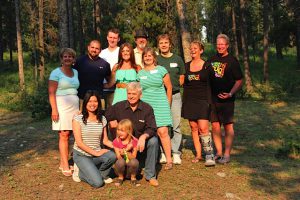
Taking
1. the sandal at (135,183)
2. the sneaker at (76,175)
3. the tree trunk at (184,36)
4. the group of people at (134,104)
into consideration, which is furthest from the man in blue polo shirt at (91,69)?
the tree trunk at (184,36)

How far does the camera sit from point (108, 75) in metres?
6.38

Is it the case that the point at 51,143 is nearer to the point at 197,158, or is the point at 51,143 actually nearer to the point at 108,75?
the point at 108,75

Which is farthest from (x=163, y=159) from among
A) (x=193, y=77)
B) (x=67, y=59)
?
(x=67, y=59)

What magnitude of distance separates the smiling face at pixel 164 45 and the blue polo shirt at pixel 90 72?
3.17ft

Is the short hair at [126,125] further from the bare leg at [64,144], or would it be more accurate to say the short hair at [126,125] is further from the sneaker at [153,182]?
the bare leg at [64,144]

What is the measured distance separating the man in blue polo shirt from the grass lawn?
157cm

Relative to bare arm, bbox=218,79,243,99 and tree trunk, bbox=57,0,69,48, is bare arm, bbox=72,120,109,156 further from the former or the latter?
tree trunk, bbox=57,0,69,48

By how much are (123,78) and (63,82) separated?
973 mm

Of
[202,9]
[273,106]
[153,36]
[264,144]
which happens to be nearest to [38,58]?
[153,36]

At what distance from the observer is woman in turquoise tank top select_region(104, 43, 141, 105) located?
6.07 meters

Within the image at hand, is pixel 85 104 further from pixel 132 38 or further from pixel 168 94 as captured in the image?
pixel 132 38

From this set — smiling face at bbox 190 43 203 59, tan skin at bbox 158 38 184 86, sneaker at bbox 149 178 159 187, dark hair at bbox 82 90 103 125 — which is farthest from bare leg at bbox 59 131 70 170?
smiling face at bbox 190 43 203 59

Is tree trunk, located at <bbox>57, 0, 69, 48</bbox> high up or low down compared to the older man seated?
up

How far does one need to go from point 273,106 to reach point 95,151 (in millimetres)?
10261
